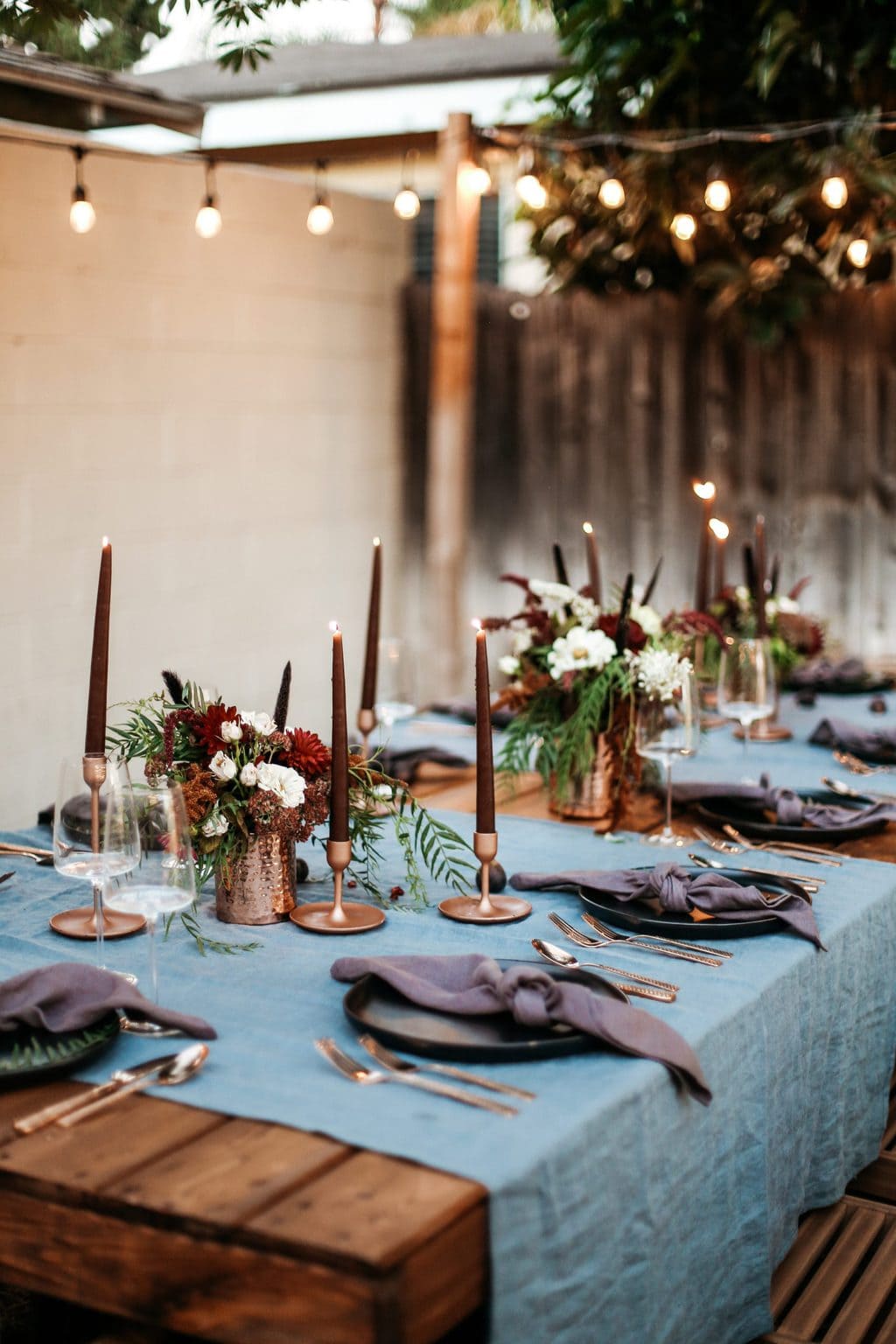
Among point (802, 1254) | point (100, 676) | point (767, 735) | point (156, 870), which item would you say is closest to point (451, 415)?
point (767, 735)

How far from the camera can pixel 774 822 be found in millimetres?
2395

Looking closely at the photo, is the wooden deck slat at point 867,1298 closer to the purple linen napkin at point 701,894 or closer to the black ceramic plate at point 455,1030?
the purple linen napkin at point 701,894

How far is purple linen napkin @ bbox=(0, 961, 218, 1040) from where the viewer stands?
144 cm

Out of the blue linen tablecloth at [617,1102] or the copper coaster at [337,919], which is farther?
the copper coaster at [337,919]

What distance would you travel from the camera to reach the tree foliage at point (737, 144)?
15.8 feet

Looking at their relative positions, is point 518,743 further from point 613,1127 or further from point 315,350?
point 315,350

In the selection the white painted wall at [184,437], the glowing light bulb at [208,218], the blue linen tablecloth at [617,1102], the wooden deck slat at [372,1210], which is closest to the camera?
the wooden deck slat at [372,1210]

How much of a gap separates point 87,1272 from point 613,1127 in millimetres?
476

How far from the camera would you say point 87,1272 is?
4.05 ft

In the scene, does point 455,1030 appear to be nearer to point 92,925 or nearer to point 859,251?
point 92,925

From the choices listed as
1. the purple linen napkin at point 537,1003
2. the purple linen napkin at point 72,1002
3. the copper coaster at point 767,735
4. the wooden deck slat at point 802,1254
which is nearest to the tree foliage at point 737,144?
the copper coaster at point 767,735

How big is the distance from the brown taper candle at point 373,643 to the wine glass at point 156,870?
1020 millimetres

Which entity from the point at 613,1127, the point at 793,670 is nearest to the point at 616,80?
the point at 793,670

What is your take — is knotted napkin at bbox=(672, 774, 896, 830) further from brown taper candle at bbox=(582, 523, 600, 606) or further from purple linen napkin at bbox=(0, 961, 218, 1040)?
purple linen napkin at bbox=(0, 961, 218, 1040)
